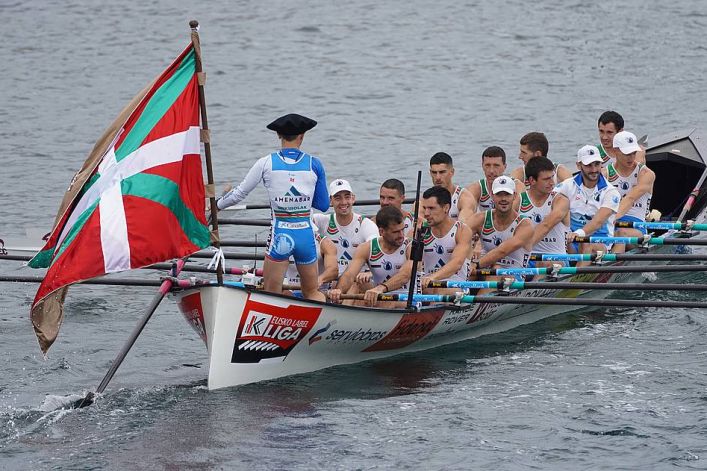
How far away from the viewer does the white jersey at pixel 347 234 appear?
45.5 ft

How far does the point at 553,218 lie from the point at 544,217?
0.19m

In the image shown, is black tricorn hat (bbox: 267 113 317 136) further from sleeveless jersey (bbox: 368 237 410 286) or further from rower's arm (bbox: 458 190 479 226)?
rower's arm (bbox: 458 190 479 226)

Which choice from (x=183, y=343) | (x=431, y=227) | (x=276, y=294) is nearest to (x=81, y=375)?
(x=183, y=343)

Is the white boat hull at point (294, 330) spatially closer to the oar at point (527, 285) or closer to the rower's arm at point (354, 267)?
the oar at point (527, 285)

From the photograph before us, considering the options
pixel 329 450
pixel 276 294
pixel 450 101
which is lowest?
pixel 329 450

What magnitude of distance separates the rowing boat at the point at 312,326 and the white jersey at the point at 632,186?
1.09 metres

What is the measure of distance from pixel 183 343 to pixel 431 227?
3.36 meters

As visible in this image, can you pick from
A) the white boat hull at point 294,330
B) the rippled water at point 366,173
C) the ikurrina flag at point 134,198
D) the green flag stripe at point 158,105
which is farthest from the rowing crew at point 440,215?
the rippled water at point 366,173

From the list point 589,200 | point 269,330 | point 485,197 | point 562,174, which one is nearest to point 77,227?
point 269,330

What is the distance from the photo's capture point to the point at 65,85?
104ft

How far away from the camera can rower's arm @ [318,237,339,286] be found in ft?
44.4

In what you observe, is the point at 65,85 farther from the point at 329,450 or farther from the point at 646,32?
the point at 329,450

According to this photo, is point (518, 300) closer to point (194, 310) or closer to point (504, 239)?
point (504, 239)

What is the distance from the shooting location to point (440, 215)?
13.4 meters
